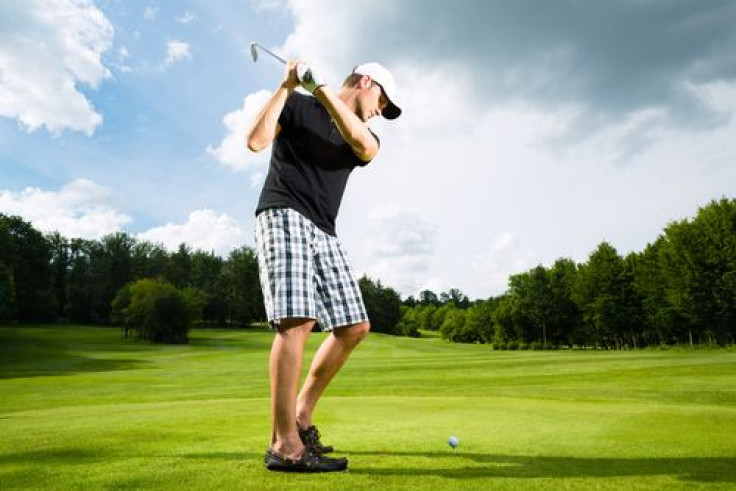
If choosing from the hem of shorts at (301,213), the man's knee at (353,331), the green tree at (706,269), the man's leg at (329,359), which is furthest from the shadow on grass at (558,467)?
the green tree at (706,269)

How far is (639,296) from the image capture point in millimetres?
59812

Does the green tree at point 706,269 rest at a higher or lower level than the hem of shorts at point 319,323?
higher

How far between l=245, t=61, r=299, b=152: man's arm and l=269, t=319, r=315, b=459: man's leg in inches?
41.3

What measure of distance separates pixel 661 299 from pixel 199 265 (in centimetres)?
6450

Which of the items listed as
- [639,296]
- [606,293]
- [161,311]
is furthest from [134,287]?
[639,296]

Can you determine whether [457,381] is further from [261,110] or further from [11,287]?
[11,287]

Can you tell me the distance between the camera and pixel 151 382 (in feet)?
82.4

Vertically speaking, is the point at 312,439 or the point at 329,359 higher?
the point at 329,359

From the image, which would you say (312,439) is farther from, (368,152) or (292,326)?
(368,152)

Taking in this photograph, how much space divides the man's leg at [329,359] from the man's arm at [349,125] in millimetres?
1098

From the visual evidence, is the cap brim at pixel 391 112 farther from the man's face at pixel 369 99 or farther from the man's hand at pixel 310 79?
the man's hand at pixel 310 79

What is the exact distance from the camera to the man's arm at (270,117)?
11.1 ft

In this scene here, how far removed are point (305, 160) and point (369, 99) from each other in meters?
0.64

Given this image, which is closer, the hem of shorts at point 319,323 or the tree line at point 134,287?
the hem of shorts at point 319,323
